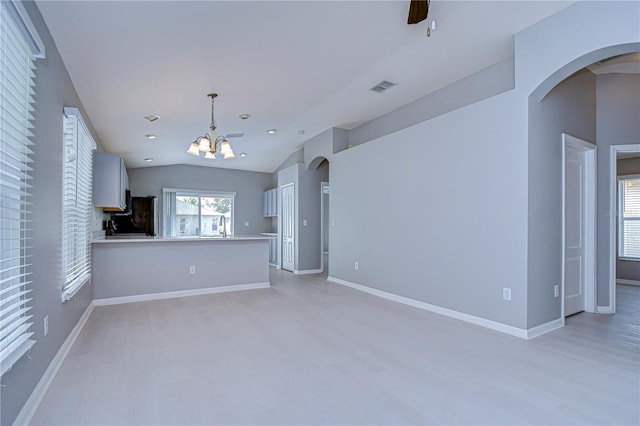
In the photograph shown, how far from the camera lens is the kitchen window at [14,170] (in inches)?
62.5

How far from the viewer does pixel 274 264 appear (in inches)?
336

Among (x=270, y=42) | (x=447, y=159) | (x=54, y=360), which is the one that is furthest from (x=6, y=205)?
(x=447, y=159)

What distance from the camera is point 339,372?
2.45 metres

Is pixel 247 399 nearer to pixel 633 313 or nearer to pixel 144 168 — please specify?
pixel 633 313

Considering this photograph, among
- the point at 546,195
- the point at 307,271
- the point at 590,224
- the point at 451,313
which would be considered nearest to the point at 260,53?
the point at 546,195

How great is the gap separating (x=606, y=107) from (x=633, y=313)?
2616 mm

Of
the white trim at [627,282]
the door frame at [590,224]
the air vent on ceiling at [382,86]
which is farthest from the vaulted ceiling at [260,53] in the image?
the white trim at [627,282]

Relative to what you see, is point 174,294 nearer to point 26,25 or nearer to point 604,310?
point 26,25

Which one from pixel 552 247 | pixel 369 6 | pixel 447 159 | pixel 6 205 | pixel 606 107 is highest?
pixel 369 6

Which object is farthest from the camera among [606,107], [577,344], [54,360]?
[606,107]

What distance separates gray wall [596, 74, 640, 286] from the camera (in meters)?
4.20

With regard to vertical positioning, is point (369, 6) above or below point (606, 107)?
above

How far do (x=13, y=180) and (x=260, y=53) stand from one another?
89.8 inches

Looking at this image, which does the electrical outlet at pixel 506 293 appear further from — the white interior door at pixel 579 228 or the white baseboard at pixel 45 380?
the white baseboard at pixel 45 380
